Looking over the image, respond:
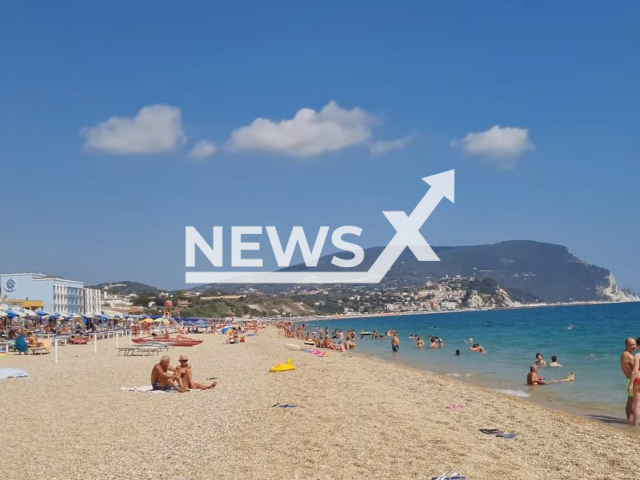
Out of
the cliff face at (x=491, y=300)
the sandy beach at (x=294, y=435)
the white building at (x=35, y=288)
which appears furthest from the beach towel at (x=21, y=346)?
the cliff face at (x=491, y=300)

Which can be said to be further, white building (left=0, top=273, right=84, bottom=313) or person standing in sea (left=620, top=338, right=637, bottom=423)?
white building (left=0, top=273, right=84, bottom=313)

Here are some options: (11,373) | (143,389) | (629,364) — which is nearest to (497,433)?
(629,364)

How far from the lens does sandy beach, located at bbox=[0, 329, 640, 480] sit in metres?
5.90

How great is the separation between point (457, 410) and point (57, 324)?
113 ft

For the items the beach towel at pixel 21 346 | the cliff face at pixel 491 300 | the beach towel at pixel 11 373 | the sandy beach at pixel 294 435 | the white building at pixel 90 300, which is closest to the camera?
the sandy beach at pixel 294 435

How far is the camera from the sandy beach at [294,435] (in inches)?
232

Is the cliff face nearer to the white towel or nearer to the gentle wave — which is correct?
the gentle wave

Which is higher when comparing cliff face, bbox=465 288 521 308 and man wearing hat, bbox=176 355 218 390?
man wearing hat, bbox=176 355 218 390

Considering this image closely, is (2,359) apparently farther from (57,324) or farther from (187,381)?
(57,324)

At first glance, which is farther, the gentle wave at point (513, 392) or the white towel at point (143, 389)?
the gentle wave at point (513, 392)

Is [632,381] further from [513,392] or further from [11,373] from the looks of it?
[11,373]

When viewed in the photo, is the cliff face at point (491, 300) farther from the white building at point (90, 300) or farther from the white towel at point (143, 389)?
the white towel at point (143, 389)

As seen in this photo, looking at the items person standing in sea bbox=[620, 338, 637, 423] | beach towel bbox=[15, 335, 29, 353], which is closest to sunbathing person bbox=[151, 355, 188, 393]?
person standing in sea bbox=[620, 338, 637, 423]

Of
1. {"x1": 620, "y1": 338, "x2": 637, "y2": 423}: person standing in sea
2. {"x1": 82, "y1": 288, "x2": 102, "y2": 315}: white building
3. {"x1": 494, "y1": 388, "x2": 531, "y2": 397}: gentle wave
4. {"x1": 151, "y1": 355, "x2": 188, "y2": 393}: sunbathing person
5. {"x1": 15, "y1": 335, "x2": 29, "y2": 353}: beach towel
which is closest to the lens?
{"x1": 620, "y1": 338, "x2": 637, "y2": 423}: person standing in sea
